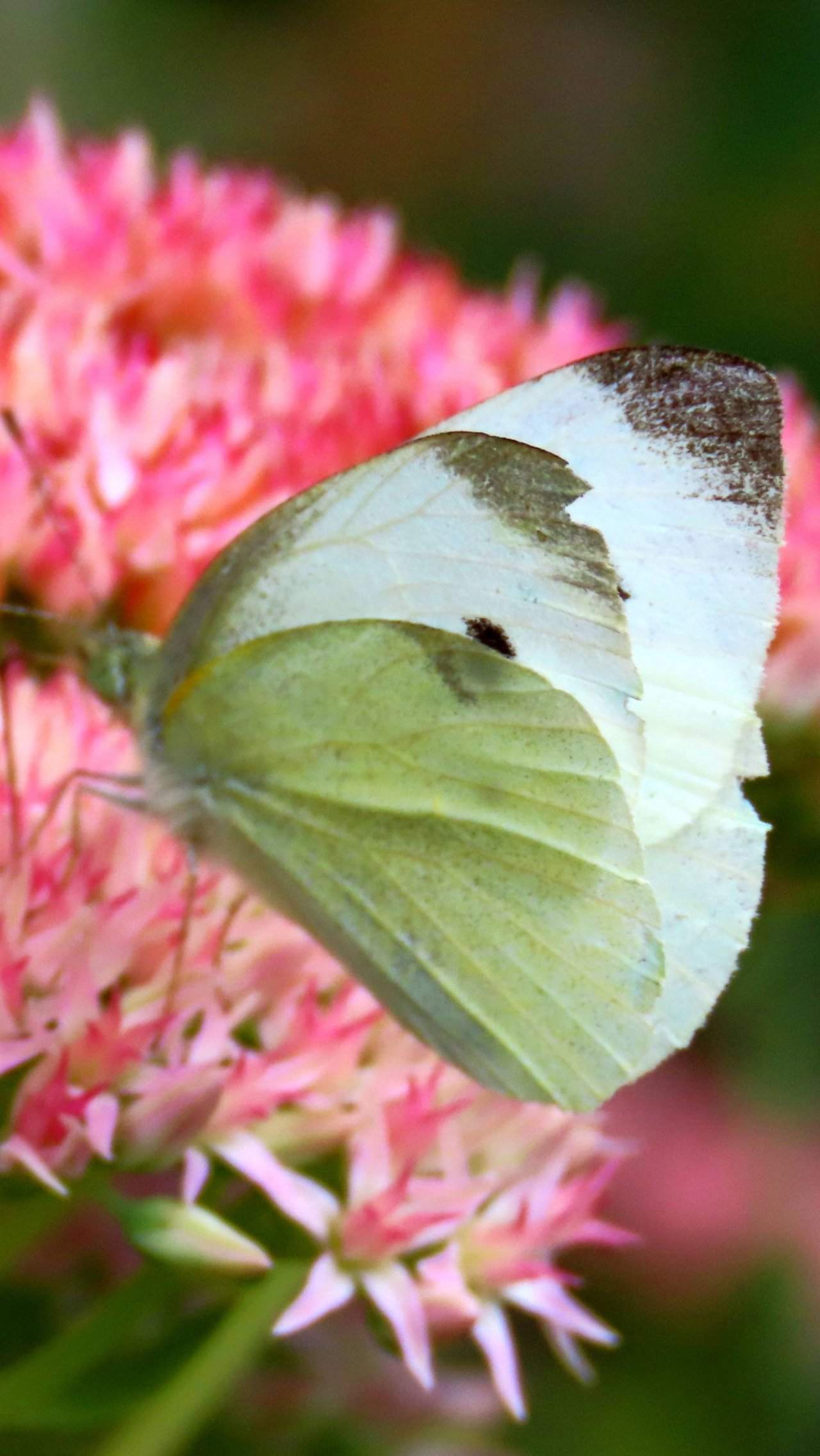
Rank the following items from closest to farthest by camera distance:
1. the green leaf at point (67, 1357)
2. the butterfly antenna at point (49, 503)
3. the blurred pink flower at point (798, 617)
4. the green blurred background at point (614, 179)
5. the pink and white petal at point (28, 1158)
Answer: the pink and white petal at point (28, 1158) < the green leaf at point (67, 1357) < the butterfly antenna at point (49, 503) < the blurred pink flower at point (798, 617) < the green blurred background at point (614, 179)

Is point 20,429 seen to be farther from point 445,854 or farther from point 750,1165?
point 750,1165

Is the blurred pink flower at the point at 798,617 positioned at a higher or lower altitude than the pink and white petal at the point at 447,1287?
higher

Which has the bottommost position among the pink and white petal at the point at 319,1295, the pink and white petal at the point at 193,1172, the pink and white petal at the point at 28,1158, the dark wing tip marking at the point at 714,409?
the pink and white petal at the point at 319,1295

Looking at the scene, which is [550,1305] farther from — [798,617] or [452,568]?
[798,617]

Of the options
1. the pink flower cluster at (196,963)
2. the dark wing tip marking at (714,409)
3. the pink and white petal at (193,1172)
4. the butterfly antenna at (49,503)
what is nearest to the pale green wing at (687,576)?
the dark wing tip marking at (714,409)

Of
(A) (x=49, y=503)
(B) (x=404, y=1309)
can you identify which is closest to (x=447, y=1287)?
(B) (x=404, y=1309)

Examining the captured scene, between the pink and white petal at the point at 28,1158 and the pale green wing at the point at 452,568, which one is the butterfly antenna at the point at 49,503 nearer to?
the pale green wing at the point at 452,568

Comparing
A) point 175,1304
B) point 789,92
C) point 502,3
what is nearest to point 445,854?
point 175,1304
